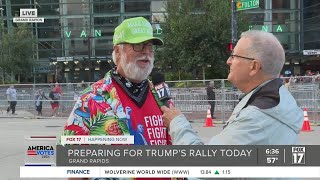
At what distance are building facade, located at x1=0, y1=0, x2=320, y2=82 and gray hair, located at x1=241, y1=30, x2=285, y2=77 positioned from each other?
4740 cm

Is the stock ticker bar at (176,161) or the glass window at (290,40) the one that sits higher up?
the glass window at (290,40)

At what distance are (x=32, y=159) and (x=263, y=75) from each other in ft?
4.29

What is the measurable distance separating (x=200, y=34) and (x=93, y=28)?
67.3 feet

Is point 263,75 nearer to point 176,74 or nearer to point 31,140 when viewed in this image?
point 31,140

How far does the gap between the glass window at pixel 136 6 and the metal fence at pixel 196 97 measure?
1073 inches

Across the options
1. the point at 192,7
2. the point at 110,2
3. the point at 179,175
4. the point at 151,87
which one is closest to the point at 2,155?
the point at 151,87

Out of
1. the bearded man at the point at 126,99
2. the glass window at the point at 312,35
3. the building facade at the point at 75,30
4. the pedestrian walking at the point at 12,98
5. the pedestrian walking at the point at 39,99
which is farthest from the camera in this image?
the building facade at the point at 75,30

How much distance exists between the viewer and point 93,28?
5072cm

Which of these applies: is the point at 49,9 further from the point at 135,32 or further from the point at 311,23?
the point at 135,32

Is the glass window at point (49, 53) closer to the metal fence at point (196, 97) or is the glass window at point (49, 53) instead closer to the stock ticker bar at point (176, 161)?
the metal fence at point (196, 97)

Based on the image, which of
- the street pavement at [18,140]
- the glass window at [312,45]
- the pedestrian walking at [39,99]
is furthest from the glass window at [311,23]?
the pedestrian walking at [39,99]

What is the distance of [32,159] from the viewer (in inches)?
101

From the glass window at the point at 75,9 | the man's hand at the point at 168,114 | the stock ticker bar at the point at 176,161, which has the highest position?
the glass window at the point at 75,9

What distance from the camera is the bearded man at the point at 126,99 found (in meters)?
2.75
